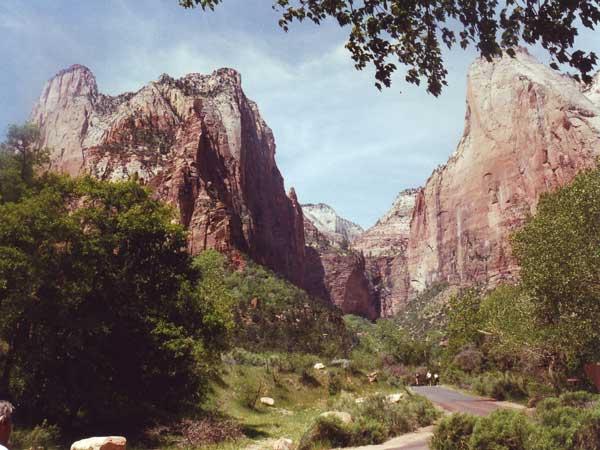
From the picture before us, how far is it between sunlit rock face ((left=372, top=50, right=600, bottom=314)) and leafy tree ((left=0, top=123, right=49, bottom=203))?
312ft

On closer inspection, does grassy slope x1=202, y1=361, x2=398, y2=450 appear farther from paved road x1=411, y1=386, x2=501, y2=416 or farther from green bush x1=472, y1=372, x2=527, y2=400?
green bush x1=472, y1=372, x2=527, y2=400

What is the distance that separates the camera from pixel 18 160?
24078mm

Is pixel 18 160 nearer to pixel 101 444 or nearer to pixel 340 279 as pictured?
pixel 101 444

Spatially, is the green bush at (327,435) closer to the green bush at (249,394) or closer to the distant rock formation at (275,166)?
the green bush at (249,394)

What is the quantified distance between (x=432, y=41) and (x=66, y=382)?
18.9m

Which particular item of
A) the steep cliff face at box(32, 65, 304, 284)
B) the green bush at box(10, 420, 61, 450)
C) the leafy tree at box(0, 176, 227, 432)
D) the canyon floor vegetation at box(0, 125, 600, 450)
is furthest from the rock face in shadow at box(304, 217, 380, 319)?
the green bush at box(10, 420, 61, 450)

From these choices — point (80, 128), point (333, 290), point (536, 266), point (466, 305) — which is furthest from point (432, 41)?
point (333, 290)

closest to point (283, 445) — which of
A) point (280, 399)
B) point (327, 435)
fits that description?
point (327, 435)

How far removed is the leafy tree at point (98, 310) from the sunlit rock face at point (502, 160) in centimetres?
9276

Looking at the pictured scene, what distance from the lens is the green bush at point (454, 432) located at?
1203 cm

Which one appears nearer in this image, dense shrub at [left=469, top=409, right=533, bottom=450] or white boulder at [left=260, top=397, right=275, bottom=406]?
dense shrub at [left=469, top=409, right=533, bottom=450]

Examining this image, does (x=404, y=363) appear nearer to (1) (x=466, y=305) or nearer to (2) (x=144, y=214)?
(1) (x=466, y=305)

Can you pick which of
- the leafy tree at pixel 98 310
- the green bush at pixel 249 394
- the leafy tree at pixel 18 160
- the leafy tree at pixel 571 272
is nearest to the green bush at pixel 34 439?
the leafy tree at pixel 98 310

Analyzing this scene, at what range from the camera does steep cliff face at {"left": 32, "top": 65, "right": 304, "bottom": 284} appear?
300 ft
